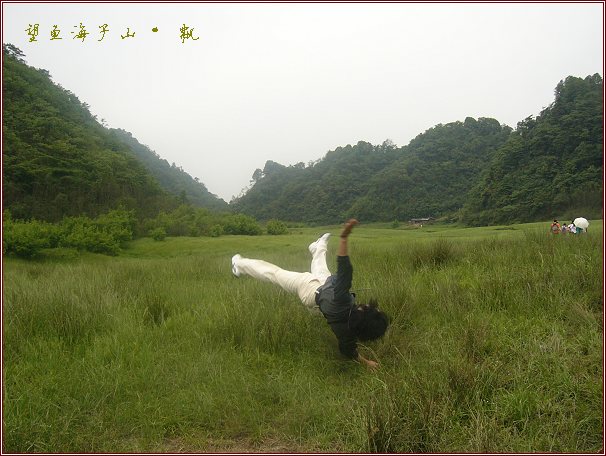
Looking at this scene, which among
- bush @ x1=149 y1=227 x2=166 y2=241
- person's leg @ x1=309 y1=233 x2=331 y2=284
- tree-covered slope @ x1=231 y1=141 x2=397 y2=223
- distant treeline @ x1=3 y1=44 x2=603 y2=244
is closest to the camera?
person's leg @ x1=309 y1=233 x2=331 y2=284

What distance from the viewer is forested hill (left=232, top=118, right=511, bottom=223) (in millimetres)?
15320

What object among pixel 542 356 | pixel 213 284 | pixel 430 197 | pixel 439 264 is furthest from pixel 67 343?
pixel 430 197

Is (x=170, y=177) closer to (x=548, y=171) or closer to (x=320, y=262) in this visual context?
(x=548, y=171)

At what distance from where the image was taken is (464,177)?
858 inches

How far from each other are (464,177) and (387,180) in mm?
7476

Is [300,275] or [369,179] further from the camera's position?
[369,179]

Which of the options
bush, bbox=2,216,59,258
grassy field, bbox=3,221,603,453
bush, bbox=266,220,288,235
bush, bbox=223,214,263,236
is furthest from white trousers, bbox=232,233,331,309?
bush, bbox=223,214,263,236

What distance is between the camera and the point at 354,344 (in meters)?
3.50

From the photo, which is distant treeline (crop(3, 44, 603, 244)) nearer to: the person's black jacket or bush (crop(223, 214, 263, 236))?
bush (crop(223, 214, 263, 236))

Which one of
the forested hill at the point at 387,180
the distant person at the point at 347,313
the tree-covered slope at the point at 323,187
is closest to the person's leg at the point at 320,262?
the distant person at the point at 347,313

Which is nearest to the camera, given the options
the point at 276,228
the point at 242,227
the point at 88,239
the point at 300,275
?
the point at 300,275

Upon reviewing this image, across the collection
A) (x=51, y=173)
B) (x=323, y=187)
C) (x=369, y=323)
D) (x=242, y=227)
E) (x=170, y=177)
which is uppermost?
(x=170, y=177)

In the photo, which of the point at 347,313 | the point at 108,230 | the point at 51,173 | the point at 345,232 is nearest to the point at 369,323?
the point at 347,313

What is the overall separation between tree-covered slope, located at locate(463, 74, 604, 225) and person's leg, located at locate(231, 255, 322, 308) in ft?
46.8
